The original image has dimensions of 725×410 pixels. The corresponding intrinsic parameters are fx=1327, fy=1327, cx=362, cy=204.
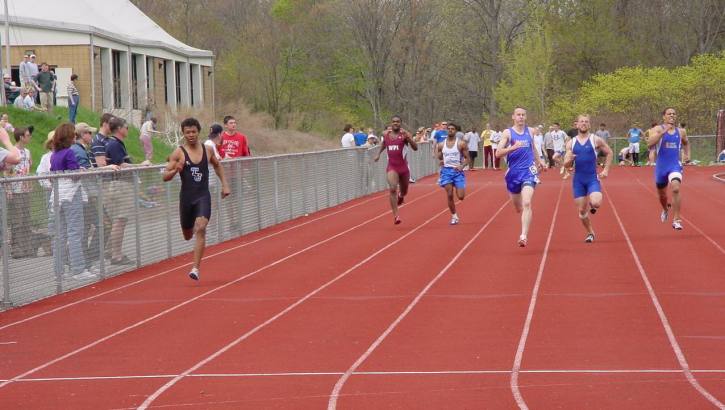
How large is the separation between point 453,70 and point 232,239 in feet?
198

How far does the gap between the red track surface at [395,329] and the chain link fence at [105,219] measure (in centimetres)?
37

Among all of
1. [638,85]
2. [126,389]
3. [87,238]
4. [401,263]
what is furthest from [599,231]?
[638,85]

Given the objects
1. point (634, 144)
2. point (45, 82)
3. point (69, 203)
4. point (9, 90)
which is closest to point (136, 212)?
point (69, 203)

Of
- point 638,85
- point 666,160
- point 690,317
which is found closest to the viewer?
point 690,317

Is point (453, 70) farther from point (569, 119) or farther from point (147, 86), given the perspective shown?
point (147, 86)

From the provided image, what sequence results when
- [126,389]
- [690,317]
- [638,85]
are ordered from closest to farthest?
1. [126,389]
2. [690,317]
3. [638,85]

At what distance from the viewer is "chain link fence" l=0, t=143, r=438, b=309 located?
13.5 m

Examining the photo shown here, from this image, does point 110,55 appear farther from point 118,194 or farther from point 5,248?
point 5,248

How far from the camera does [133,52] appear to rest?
48656 millimetres

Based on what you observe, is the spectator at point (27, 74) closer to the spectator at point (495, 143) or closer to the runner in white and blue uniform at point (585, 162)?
the runner in white and blue uniform at point (585, 162)

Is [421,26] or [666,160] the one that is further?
[421,26]

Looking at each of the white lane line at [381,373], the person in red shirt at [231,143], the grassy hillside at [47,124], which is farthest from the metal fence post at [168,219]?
the grassy hillside at [47,124]

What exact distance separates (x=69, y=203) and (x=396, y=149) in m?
9.41

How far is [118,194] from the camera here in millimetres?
16406
